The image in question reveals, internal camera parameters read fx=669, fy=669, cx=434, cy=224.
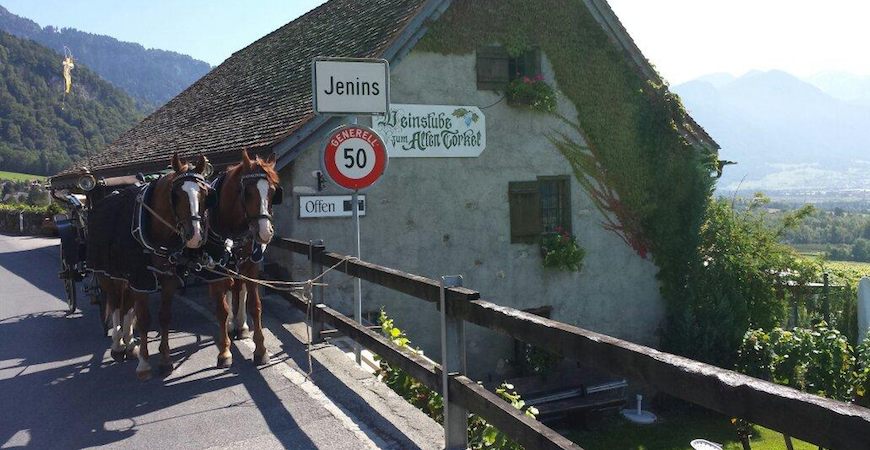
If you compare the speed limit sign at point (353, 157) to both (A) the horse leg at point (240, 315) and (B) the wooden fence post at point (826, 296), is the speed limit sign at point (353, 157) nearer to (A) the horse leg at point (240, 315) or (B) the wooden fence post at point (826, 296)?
(A) the horse leg at point (240, 315)

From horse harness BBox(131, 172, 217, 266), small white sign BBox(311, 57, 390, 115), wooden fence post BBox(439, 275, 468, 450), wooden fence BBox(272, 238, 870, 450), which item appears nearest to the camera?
wooden fence BBox(272, 238, 870, 450)

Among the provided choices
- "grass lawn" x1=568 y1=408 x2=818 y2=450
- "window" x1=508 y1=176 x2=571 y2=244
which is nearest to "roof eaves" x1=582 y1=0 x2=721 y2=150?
"window" x1=508 y1=176 x2=571 y2=244

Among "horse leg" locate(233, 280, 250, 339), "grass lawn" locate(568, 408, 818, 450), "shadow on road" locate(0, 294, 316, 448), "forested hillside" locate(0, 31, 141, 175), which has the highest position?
"forested hillside" locate(0, 31, 141, 175)

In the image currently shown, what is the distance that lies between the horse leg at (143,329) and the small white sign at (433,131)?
701 centimetres

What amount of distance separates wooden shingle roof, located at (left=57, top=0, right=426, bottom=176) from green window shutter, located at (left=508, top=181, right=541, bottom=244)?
4.12 meters

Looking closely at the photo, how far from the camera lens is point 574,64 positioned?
1456 cm

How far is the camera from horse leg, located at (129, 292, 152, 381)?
605 cm

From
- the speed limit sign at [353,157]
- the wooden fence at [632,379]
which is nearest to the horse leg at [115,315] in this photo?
the speed limit sign at [353,157]

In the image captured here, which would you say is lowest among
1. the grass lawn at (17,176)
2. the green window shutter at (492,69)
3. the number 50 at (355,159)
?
the number 50 at (355,159)

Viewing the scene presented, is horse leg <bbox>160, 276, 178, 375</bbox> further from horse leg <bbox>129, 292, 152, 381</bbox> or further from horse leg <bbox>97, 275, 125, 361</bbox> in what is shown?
horse leg <bbox>97, 275, 125, 361</bbox>

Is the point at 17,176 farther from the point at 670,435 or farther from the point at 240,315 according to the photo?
the point at 240,315

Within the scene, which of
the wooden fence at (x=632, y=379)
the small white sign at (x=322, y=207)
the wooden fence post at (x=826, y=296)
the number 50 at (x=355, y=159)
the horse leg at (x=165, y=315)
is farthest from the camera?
the wooden fence post at (x=826, y=296)

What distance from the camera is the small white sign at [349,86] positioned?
668 cm

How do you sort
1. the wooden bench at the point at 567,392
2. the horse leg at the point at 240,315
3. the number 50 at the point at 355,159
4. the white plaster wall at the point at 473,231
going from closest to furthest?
1. the number 50 at the point at 355,159
2. the horse leg at the point at 240,315
3. the white plaster wall at the point at 473,231
4. the wooden bench at the point at 567,392
